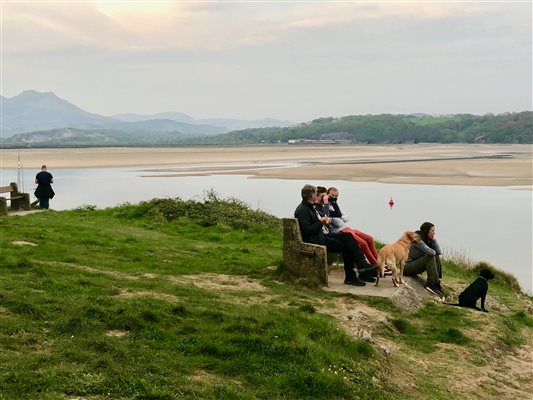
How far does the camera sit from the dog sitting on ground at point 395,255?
1072 cm

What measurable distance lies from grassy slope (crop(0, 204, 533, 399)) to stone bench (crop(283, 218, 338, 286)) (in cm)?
43

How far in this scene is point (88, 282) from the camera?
30.3ft

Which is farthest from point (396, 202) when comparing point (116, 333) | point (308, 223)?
point (116, 333)

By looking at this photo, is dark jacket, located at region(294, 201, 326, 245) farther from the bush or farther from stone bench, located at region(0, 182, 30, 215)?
stone bench, located at region(0, 182, 30, 215)

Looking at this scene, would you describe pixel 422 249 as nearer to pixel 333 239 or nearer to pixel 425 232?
pixel 425 232

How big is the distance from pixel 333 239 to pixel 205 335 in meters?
4.60

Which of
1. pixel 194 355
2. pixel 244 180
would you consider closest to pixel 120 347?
pixel 194 355

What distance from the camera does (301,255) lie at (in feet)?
35.5

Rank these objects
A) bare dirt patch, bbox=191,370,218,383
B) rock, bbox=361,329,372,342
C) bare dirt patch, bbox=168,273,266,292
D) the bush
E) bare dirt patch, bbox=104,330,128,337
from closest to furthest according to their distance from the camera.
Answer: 1. bare dirt patch, bbox=191,370,218,383
2. bare dirt patch, bbox=104,330,128,337
3. rock, bbox=361,329,372,342
4. bare dirt patch, bbox=168,273,266,292
5. the bush

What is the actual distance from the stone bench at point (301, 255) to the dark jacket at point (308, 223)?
104 mm

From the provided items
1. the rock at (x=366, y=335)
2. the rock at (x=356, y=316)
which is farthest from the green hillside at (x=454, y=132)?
the rock at (x=366, y=335)

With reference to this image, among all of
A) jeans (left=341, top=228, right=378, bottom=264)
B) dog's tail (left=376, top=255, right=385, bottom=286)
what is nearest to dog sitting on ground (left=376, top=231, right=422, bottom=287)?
dog's tail (left=376, top=255, right=385, bottom=286)

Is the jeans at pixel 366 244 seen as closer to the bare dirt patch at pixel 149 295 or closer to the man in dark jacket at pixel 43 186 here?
the bare dirt patch at pixel 149 295

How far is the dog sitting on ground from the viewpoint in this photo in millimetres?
10719
